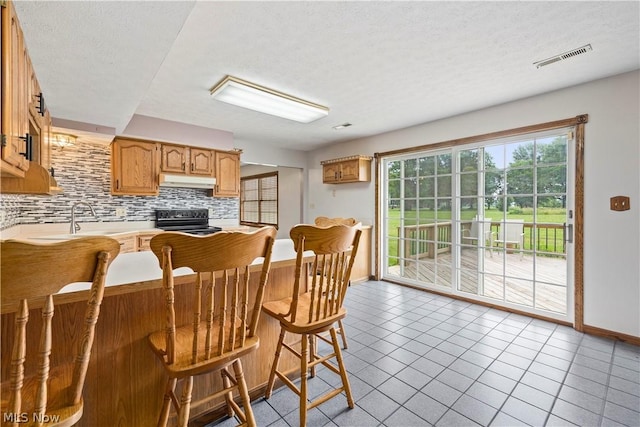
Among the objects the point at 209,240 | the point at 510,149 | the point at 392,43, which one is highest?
the point at 392,43

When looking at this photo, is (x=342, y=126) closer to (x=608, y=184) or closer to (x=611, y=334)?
(x=608, y=184)

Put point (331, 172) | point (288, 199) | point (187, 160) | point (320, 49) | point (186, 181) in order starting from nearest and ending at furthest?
1. point (320, 49)
2. point (186, 181)
3. point (187, 160)
4. point (331, 172)
5. point (288, 199)

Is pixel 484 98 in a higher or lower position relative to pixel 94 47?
higher

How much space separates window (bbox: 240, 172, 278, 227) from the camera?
713cm

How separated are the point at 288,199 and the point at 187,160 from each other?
285cm

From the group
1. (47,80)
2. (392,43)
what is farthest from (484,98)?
(47,80)

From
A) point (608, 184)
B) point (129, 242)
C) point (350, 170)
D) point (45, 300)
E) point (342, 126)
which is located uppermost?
point (342, 126)

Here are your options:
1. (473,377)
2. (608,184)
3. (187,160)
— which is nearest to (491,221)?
(608,184)

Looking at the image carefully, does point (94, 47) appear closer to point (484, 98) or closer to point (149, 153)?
point (149, 153)

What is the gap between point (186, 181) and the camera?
3.83 m

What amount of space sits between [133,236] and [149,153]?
1.10m

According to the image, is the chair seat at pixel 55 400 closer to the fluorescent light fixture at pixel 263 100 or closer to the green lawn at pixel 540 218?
the fluorescent light fixture at pixel 263 100

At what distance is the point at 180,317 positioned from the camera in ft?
4.80

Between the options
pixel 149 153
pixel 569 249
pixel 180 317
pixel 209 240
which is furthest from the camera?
pixel 149 153
